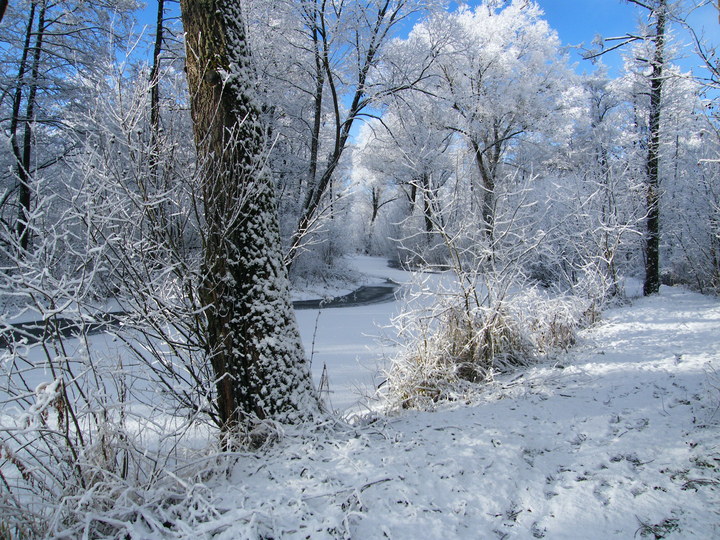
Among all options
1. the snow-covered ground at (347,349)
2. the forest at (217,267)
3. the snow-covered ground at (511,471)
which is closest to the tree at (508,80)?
the forest at (217,267)

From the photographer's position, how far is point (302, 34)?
7824 mm

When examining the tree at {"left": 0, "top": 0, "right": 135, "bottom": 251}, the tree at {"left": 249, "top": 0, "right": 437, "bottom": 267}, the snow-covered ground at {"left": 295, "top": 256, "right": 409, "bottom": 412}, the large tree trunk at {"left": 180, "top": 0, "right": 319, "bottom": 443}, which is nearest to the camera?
the large tree trunk at {"left": 180, "top": 0, "right": 319, "bottom": 443}

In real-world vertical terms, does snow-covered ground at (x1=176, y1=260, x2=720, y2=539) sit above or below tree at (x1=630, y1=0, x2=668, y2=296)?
below

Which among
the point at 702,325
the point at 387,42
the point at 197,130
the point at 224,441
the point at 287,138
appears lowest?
the point at 224,441

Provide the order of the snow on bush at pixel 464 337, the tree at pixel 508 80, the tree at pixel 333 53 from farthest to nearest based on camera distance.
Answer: the tree at pixel 508 80 → the tree at pixel 333 53 → the snow on bush at pixel 464 337

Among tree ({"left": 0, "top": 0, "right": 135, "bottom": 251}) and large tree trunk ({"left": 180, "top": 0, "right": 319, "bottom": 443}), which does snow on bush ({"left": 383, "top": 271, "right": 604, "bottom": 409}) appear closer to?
large tree trunk ({"left": 180, "top": 0, "right": 319, "bottom": 443})

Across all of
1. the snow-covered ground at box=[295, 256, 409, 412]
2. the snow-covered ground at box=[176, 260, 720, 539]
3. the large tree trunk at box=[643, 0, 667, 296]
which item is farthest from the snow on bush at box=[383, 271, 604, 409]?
the large tree trunk at box=[643, 0, 667, 296]

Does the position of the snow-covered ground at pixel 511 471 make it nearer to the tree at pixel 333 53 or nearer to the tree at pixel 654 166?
the tree at pixel 333 53

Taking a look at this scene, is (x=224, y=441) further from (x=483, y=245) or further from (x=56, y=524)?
(x=483, y=245)

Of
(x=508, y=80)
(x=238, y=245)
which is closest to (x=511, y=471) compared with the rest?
(x=238, y=245)

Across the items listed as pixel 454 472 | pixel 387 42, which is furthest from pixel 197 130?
pixel 387 42

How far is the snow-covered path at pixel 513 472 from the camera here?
1589mm

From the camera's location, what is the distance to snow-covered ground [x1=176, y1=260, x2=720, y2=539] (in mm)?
1589

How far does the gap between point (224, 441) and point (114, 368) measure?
0.79 meters
